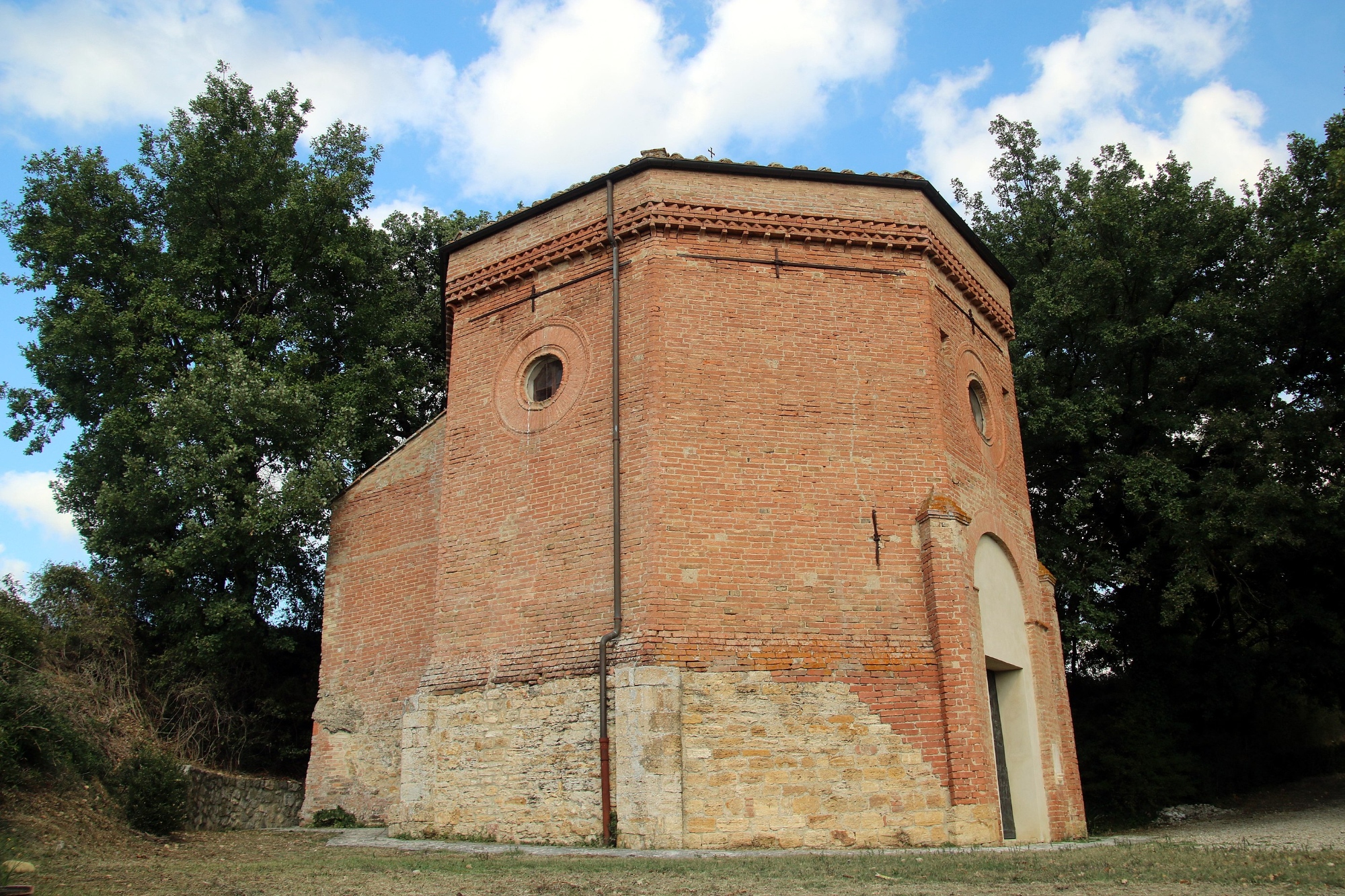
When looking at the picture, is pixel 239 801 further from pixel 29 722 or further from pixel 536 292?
pixel 536 292

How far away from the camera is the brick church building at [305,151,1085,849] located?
31.0 ft

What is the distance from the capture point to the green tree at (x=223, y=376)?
46.8ft

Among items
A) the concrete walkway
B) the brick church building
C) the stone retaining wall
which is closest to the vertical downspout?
the brick church building

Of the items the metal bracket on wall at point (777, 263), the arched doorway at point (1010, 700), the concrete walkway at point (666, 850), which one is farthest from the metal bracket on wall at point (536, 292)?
the concrete walkway at point (666, 850)

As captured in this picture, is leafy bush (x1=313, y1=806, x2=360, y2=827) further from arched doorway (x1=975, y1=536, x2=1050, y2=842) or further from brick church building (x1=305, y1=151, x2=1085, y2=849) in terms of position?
arched doorway (x1=975, y1=536, x2=1050, y2=842)

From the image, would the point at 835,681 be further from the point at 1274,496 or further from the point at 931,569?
the point at 1274,496

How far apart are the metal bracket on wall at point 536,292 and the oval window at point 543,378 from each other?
2.47ft

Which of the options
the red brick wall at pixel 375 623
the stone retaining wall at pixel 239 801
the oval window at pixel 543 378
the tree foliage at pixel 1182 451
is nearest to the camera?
the oval window at pixel 543 378

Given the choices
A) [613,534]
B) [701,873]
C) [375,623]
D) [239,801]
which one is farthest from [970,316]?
[239,801]

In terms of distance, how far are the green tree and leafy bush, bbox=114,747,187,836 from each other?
13.1 feet

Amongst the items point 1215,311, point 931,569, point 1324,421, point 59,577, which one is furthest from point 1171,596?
point 59,577

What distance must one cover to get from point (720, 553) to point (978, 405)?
16.6 feet

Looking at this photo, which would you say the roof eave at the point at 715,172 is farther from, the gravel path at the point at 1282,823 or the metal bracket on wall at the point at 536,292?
the gravel path at the point at 1282,823

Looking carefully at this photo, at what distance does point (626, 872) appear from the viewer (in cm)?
714
